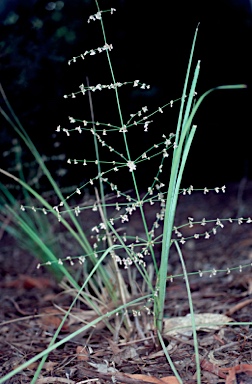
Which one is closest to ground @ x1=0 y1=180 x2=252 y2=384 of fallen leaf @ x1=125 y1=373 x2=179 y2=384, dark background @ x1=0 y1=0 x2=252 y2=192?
fallen leaf @ x1=125 y1=373 x2=179 y2=384

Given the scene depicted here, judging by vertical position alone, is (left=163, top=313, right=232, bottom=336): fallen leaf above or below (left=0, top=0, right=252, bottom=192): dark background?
below

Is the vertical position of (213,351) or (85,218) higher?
(213,351)

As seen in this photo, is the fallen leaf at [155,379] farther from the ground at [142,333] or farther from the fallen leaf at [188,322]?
the fallen leaf at [188,322]

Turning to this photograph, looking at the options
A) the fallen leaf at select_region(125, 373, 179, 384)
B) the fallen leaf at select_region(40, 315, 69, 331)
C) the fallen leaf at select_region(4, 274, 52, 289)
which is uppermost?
the fallen leaf at select_region(125, 373, 179, 384)

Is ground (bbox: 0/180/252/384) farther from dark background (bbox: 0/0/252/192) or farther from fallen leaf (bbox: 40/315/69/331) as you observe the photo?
dark background (bbox: 0/0/252/192)

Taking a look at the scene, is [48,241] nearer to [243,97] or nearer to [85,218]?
[85,218]

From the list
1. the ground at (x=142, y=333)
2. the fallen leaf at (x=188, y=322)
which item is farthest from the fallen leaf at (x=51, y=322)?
the fallen leaf at (x=188, y=322)

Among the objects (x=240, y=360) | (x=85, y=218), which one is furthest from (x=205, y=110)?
(x=240, y=360)
